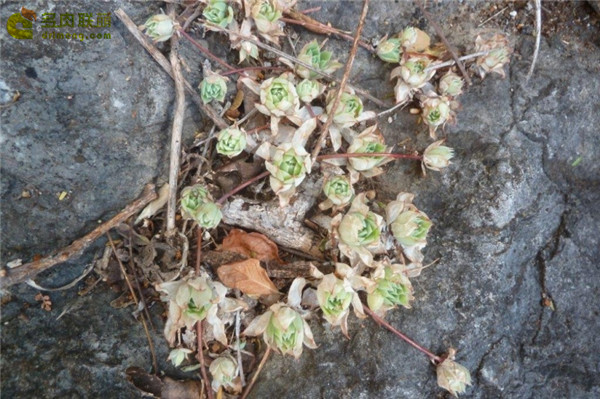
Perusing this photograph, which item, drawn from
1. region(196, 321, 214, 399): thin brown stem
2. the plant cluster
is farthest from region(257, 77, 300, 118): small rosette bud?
region(196, 321, 214, 399): thin brown stem

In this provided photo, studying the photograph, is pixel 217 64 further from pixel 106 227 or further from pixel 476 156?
pixel 476 156

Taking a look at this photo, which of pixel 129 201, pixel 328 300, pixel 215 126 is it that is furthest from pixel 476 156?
pixel 129 201

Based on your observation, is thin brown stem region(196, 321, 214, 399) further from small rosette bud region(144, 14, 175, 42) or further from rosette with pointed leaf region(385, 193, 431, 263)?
small rosette bud region(144, 14, 175, 42)

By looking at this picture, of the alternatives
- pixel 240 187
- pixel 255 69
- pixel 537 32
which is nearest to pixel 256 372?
pixel 240 187

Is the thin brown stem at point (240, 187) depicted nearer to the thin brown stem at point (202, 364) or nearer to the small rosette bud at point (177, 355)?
the thin brown stem at point (202, 364)

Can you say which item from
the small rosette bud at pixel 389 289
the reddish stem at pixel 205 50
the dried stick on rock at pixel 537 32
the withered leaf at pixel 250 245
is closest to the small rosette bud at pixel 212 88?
the reddish stem at pixel 205 50

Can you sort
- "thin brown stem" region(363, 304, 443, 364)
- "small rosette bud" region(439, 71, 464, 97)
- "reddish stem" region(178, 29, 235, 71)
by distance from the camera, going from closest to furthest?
"thin brown stem" region(363, 304, 443, 364), "reddish stem" region(178, 29, 235, 71), "small rosette bud" region(439, 71, 464, 97)
